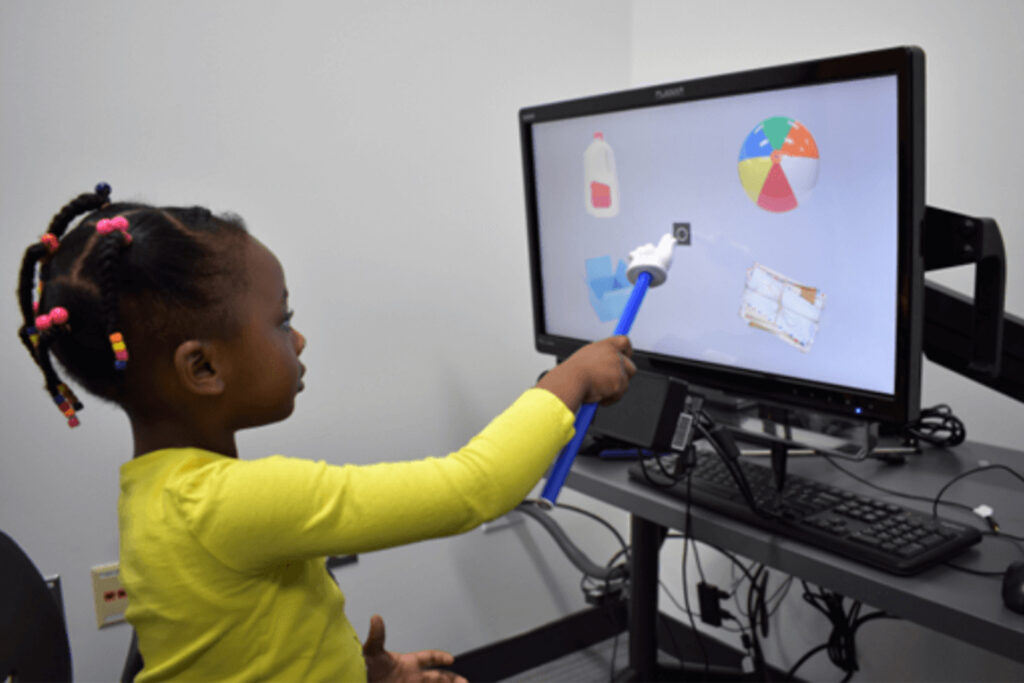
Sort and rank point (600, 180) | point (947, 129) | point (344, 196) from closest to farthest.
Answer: point (600, 180) → point (947, 129) → point (344, 196)

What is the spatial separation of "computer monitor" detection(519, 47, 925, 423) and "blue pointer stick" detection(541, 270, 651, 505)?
22 centimetres

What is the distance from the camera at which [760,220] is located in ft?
3.34

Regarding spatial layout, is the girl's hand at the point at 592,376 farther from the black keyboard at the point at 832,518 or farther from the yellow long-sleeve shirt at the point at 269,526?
the black keyboard at the point at 832,518

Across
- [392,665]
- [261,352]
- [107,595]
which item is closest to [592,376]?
[261,352]

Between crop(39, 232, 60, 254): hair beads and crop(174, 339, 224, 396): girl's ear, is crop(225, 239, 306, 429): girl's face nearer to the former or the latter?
crop(174, 339, 224, 396): girl's ear

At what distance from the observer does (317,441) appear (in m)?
1.54

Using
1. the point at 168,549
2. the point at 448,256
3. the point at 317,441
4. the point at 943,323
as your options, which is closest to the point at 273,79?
the point at 448,256

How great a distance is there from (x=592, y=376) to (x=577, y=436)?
0.06 metres

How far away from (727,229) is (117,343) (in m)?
0.73

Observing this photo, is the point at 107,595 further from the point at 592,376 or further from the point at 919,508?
the point at 919,508

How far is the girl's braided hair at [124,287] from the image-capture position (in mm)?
705

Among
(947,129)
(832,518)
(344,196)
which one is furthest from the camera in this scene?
(344,196)

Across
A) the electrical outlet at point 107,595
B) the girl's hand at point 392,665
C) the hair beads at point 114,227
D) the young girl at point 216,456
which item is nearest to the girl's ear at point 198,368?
the young girl at point 216,456

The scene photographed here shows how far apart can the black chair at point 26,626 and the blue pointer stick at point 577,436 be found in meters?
0.51
